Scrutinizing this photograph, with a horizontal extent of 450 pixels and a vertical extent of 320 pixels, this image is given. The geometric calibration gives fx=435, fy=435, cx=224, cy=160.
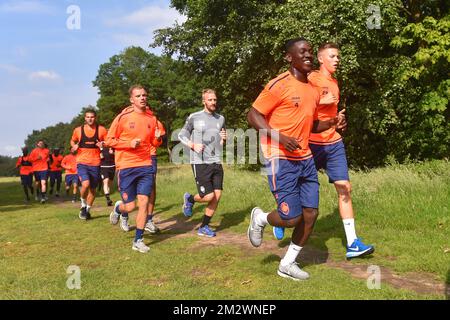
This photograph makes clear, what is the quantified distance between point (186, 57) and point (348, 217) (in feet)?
63.8

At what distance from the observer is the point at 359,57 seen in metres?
16.3

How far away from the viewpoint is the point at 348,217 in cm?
586

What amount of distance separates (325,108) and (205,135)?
8.48ft

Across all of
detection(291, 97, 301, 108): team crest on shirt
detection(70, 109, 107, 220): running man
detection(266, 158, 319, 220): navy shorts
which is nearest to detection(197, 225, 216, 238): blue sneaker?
detection(266, 158, 319, 220): navy shorts

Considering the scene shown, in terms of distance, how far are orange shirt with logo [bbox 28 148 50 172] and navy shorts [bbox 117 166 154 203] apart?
35.2ft

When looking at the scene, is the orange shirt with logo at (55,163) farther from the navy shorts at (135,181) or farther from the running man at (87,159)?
the navy shorts at (135,181)

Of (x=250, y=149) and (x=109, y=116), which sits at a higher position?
(x=109, y=116)

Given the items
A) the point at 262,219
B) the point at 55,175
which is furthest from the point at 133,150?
the point at 55,175

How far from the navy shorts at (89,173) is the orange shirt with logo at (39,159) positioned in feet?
23.5

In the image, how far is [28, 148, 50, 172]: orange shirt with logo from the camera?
1636cm

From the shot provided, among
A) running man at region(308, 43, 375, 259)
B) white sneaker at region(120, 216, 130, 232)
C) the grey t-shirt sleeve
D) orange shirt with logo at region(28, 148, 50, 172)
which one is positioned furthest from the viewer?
orange shirt with logo at region(28, 148, 50, 172)

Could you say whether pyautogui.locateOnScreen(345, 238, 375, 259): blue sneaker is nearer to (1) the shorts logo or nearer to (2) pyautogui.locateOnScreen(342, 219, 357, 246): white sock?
(2) pyautogui.locateOnScreen(342, 219, 357, 246): white sock

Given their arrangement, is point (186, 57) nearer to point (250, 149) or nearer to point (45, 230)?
point (250, 149)
